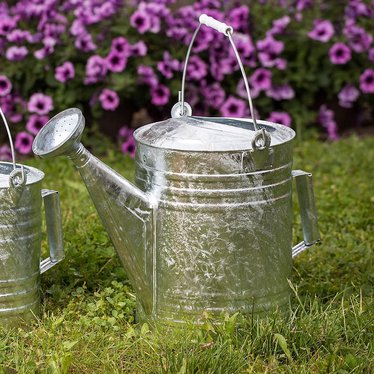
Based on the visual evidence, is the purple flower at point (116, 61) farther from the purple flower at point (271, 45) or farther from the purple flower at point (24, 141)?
the purple flower at point (271, 45)

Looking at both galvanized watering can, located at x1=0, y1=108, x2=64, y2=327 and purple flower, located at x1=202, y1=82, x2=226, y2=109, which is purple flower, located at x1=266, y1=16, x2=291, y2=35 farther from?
galvanized watering can, located at x1=0, y1=108, x2=64, y2=327

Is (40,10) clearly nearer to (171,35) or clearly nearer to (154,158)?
(171,35)

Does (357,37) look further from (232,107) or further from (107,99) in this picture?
(107,99)

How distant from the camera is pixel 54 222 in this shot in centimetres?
270

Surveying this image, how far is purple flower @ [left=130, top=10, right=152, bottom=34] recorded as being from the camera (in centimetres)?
490

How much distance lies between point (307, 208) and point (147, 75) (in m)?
2.34

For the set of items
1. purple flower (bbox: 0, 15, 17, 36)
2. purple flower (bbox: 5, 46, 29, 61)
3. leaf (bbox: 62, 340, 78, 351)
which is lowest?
leaf (bbox: 62, 340, 78, 351)

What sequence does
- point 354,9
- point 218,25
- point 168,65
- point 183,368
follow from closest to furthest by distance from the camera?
point 183,368 < point 218,25 < point 168,65 < point 354,9

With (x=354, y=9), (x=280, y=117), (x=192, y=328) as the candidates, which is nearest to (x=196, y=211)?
(x=192, y=328)

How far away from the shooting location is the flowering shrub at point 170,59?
489 centimetres

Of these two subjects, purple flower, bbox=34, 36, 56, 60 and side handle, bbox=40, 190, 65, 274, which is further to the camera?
purple flower, bbox=34, 36, 56, 60

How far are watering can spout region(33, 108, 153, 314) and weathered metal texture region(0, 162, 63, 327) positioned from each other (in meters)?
0.17

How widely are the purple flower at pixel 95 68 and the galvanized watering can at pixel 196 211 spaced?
2364 millimetres

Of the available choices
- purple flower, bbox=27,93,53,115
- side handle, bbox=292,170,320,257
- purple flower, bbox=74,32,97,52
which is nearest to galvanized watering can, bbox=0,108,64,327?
side handle, bbox=292,170,320,257
